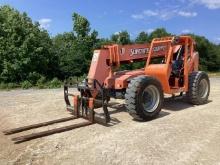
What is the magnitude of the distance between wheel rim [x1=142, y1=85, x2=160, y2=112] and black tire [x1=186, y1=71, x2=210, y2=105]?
1.73 m

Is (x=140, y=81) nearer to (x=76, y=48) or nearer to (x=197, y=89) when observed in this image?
(x=197, y=89)

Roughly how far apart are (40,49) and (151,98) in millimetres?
A: 14861

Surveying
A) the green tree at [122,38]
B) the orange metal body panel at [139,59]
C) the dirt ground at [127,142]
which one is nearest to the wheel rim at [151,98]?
the dirt ground at [127,142]

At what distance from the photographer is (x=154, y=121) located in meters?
9.15

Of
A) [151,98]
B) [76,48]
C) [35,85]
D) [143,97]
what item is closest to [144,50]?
[151,98]

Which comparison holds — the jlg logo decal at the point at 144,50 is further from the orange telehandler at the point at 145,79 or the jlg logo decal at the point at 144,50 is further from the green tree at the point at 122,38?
the green tree at the point at 122,38

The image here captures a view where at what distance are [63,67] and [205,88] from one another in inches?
584

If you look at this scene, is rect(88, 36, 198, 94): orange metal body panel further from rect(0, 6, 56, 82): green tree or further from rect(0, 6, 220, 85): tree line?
rect(0, 6, 56, 82): green tree

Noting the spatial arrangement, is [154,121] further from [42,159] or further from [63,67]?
[63,67]

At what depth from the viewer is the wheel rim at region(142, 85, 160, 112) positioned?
9.48 metres

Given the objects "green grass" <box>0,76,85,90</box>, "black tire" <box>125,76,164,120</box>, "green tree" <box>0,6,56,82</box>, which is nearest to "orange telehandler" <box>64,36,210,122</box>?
"black tire" <box>125,76,164,120</box>

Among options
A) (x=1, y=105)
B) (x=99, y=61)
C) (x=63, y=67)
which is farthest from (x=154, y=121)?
(x=63, y=67)

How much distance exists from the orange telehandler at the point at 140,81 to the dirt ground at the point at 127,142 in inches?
14.0

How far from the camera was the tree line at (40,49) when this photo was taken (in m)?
22.5
